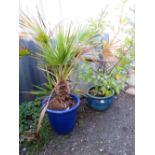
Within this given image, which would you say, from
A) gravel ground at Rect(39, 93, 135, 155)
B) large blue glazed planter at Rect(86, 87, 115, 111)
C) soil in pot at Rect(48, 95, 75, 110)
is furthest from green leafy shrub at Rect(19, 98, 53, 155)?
large blue glazed planter at Rect(86, 87, 115, 111)

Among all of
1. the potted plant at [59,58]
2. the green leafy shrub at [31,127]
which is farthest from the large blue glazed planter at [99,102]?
the green leafy shrub at [31,127]

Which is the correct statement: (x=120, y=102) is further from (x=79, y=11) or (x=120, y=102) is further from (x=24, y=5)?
(x=24, y=5)

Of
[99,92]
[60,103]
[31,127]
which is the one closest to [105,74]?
[99,92]

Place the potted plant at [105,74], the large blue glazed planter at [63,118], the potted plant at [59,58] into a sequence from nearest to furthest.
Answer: the potted plant at [59,58], the large blue glazed planter at [63,118], the potted plant at [105,74]

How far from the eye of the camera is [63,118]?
1441 millimetres

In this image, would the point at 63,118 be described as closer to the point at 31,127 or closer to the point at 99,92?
the point at 31,127

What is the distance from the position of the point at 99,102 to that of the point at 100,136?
1.23 feet

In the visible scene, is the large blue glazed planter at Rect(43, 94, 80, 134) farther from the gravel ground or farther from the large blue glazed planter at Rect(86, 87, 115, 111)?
the large blue glazed planter at Rect(86, 87, 115, 111)

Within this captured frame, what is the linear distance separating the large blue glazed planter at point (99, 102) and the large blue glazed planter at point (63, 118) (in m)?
0.32

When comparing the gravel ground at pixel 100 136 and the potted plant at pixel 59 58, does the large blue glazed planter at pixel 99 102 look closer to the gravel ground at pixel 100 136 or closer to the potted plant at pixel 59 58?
the gravel ground at pixel 100 136

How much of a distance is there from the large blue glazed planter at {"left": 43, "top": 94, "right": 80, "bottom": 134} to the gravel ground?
80mm

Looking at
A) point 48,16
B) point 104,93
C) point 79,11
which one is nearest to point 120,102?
point 104,93

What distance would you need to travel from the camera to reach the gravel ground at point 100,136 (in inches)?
56.2

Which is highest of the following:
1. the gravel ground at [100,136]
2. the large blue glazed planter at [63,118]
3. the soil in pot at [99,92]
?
the soil in pot at [99,92]
